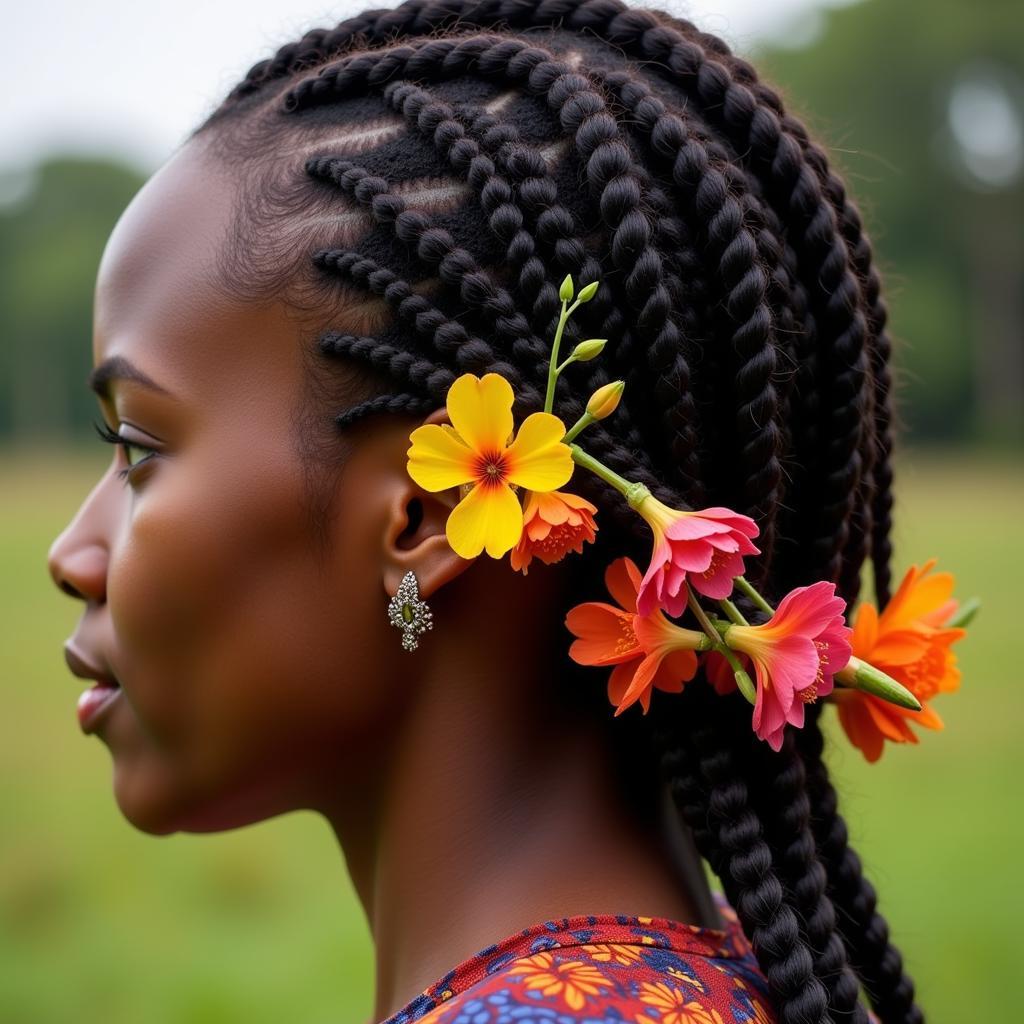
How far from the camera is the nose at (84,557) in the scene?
2.17 meters

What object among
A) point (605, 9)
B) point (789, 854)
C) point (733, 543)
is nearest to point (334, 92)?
point (605, 9)

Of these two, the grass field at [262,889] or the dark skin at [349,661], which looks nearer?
the dark skin at [349,661]

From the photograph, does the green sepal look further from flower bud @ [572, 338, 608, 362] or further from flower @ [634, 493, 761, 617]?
flower bud @ [572, 338, 608, 362]

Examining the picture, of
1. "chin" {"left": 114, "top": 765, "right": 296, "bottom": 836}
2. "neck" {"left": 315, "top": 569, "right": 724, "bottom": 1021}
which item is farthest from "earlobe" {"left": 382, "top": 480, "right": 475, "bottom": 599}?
"chin" {"left": 114, "top": 765, "right": 296, "bottom": 836}

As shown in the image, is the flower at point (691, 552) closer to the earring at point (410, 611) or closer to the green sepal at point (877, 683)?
the green sepal at point (877, 683)

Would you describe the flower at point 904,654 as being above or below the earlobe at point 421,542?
below

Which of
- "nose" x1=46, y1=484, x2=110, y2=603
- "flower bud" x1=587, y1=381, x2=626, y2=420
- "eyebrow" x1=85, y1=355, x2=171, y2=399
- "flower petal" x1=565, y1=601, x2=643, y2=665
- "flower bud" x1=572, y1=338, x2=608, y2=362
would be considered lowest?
"nose" x1=46, y1=484, x2=110, y2=603

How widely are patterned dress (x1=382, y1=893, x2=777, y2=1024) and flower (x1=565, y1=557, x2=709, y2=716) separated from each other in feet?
1.02

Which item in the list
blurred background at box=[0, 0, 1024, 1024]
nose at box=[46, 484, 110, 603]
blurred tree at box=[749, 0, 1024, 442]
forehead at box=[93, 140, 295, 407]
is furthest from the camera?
blurred tree at box=[749, 0, 1024, 442]

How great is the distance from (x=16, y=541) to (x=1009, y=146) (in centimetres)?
3927

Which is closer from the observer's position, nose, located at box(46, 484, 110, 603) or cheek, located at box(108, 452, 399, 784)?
cheek, located at box(108, 452, 399, 784)

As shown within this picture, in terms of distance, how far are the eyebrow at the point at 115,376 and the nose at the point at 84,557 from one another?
0.19m

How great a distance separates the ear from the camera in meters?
1.89

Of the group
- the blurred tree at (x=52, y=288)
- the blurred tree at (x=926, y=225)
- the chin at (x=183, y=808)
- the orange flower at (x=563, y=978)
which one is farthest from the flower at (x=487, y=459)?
the blurred tree at (x=52, y=288)
